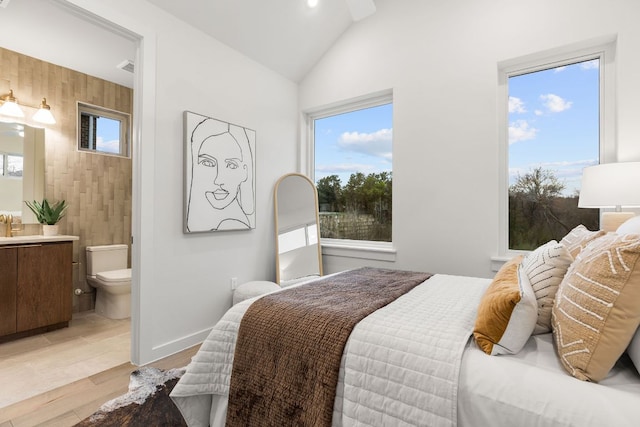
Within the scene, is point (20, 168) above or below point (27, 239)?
above

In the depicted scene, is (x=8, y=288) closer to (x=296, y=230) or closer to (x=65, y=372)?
(x=65, y=372)

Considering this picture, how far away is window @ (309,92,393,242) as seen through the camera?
3354 millimetres

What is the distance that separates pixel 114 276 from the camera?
10.7 ft

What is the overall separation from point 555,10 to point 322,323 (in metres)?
2.77

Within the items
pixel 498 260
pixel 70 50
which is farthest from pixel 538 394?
pixel 70 50

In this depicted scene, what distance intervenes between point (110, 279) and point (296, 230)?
6.24 ft

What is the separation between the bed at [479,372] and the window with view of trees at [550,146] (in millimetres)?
1267

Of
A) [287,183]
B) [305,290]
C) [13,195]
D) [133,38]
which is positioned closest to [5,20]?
[133,38]

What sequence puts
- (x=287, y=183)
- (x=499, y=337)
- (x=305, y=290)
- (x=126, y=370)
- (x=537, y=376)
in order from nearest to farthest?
1. (x=537, y=376)
2. (x=499, y=337)
3. (x=305, y=290)
4. (x=126, y=370)
5. (x=287, y=183)

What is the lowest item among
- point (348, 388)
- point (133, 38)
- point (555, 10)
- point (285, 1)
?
point (348, 388)

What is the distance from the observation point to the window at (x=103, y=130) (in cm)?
361

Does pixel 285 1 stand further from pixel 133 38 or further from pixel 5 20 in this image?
pixel 5 20

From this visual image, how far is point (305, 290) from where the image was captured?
175 cm

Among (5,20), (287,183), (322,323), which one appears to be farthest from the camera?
(287,183)
